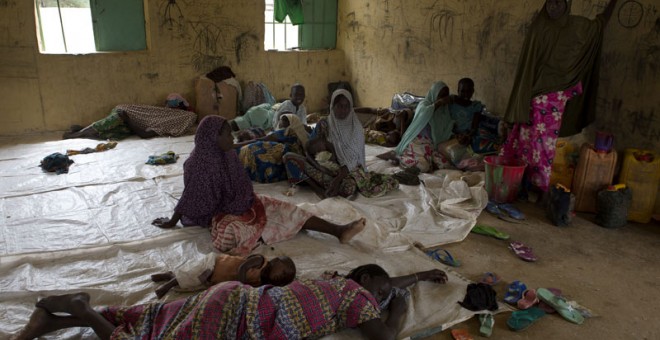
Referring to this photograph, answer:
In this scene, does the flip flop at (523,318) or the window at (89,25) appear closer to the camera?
the flip flop at (523,318)

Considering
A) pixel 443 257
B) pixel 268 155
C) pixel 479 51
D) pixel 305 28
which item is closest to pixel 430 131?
pixel 479 51

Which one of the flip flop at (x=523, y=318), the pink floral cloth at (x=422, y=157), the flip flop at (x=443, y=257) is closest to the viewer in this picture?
the flip flop at (x=523, y=318)

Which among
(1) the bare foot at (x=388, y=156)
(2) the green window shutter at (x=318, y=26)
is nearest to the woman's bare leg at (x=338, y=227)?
(1) the bare foot at (x=388, y=156)

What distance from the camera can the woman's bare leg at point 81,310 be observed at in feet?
7.14

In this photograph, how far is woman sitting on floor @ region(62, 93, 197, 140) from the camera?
247 inches

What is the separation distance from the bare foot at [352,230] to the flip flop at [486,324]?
0.99m

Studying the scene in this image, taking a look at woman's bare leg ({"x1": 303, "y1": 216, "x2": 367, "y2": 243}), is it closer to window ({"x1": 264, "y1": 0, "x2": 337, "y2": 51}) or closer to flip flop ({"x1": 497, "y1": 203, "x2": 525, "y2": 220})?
flip flop ({"x1": 497, "y1": 203, "x2": 525, "y2": 220})

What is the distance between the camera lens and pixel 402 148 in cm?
548

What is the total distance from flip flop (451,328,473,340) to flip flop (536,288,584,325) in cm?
60

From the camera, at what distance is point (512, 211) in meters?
4.13

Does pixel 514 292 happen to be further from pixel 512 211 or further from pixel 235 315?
pixel 235 315

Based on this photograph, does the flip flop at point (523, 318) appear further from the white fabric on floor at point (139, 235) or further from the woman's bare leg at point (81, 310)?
the woman's bare leg at point (81, 310)

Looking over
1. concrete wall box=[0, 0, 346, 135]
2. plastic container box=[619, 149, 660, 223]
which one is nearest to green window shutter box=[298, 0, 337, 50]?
concrete wall box=[0, 0, 346, 135]

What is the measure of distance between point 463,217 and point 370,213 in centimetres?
75
